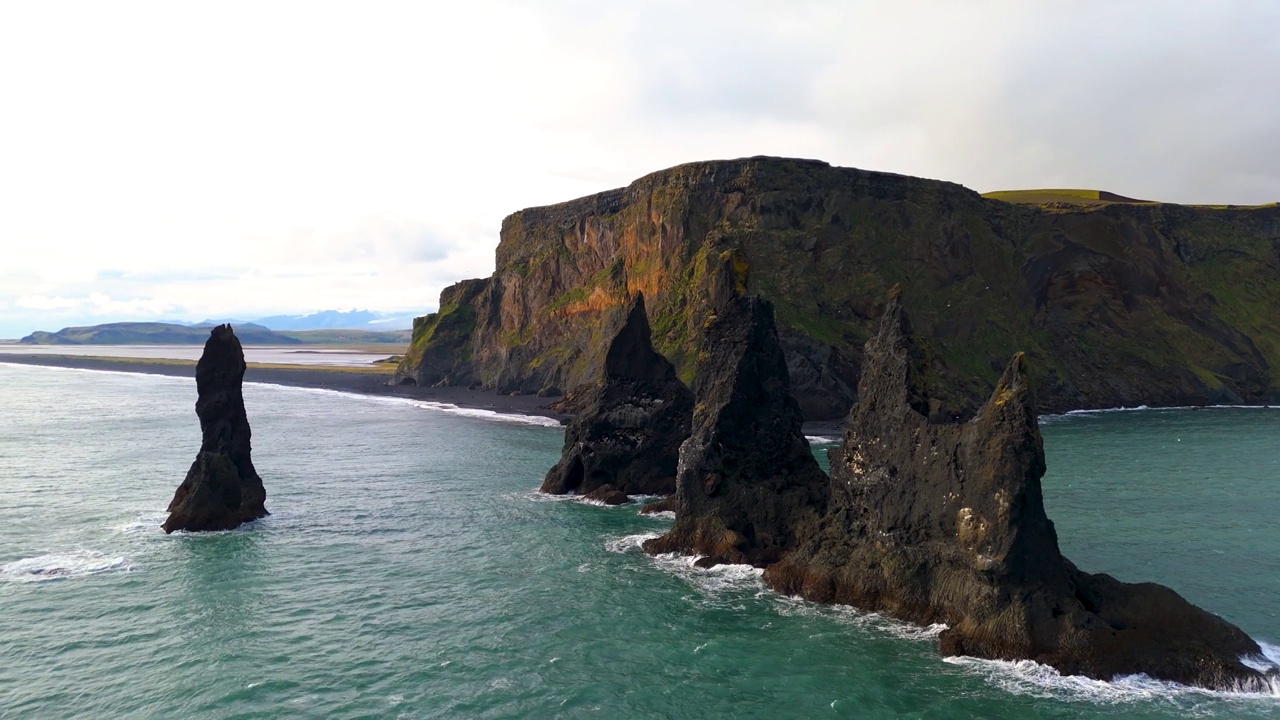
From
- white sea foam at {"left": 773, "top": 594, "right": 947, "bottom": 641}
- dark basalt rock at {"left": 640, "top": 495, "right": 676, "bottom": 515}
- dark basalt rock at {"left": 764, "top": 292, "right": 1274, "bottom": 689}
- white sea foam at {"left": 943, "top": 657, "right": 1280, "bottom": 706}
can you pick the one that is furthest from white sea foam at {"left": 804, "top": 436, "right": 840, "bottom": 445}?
white sea foam at {"left": 943, "top": 657, "right": 1280, "bottom": 706}

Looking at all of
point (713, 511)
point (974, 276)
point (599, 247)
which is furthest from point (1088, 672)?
point (599, 247)

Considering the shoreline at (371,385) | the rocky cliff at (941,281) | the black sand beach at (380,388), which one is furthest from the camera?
the shoreline at (371,385)

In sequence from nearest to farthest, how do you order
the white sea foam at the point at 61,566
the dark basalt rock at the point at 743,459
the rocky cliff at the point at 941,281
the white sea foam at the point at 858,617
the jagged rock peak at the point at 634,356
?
1. the white sea foam at the point at 858,617
2. the white sea foam at the point at 61,566
3. the dark basalt rock at the point at 743,459
4. the jagged rock peak at the point at 634,356
5. the rocky cliff at the point at 941,281

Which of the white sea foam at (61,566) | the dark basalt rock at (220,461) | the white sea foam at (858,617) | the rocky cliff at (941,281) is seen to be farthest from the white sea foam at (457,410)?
the white sea foam at (858,617)

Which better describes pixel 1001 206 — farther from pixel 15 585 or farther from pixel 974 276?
pixel 15 585

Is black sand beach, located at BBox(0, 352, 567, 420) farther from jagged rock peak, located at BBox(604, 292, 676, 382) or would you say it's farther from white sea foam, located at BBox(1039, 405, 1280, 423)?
white sea foam, located at BBox(1039, 405, 1280, 423)

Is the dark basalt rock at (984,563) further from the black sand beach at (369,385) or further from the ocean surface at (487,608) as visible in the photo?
the black sand beach at (369,385)

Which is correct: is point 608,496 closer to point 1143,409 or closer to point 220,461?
point 220,461
